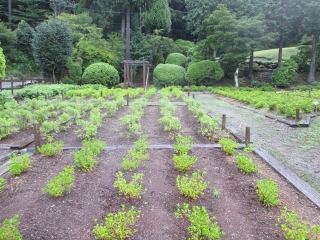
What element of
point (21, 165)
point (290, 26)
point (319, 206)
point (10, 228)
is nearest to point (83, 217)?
point (10, 228)

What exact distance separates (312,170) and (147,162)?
8.86ft

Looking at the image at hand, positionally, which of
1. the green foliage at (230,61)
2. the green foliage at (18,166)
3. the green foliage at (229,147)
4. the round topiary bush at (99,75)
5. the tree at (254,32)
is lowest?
the green foliage at (18,166)

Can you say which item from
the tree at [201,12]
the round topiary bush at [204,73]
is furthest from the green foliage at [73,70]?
the tree at [201,12]

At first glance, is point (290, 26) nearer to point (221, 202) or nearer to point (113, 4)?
point (113, 4)

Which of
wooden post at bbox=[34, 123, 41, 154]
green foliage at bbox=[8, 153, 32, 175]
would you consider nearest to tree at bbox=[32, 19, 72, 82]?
wooden post at bbox=[34, 123, 41, 154]

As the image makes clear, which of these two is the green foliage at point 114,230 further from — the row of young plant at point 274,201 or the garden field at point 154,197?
the row of young plant at point 274,201

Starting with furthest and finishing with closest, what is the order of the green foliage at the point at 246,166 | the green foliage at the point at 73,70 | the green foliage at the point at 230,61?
the green foliage at the point at 73,70 < the green foliage at the point at 230,61 < the green foliage at the point at 246,166

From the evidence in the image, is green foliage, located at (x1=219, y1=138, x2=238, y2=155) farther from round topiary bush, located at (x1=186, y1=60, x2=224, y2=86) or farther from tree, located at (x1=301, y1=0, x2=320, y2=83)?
tree, located at (x1=301, y1=0, x2=320, y2=83)

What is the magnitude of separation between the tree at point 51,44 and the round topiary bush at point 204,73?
32.8 feet

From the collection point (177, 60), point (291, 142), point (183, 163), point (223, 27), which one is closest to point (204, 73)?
point (223, 27)

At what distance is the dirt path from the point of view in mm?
4324

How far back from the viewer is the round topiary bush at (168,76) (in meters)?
21.3

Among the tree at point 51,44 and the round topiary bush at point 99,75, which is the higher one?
the tree at point 51,44

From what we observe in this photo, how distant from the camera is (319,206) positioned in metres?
3.05
